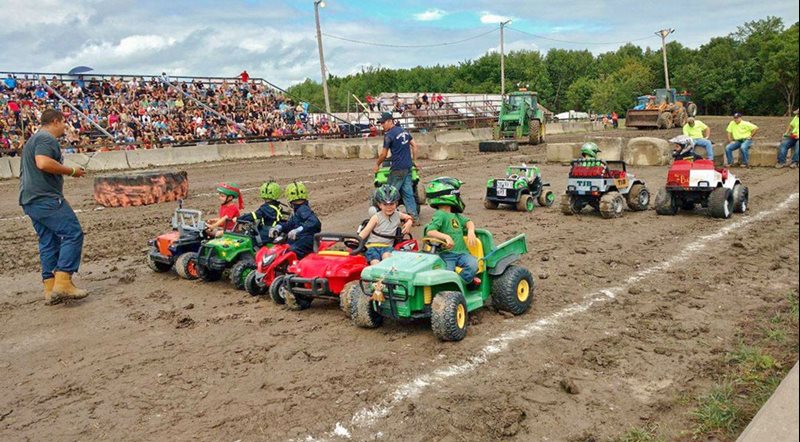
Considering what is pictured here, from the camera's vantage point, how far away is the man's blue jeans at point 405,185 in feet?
33.6

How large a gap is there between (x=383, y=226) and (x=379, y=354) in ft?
5.74

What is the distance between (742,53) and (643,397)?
8.44 feet

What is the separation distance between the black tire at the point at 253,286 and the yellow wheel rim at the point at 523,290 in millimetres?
2993

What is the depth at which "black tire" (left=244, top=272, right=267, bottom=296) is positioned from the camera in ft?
23.6

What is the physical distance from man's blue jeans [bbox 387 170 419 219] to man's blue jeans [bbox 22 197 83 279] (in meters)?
4.81

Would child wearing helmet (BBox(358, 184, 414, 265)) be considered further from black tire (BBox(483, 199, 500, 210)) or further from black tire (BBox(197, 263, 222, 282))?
black tire (BBox(483, 199, 500, 210))

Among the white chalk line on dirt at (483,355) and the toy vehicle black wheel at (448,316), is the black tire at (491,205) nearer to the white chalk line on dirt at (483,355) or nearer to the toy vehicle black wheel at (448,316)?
the white chalk line on dirt at (483,355)

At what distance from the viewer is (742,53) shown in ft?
14.5

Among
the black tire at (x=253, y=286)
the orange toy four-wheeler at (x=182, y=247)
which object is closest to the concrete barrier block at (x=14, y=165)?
the orange toy four-wheeler at (x=182, y=247)

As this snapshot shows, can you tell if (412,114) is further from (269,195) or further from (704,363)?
(704,363)

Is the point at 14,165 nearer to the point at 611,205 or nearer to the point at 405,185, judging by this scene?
the point at 405,185

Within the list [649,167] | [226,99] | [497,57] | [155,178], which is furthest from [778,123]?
[497,57]

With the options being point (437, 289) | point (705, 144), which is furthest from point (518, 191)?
point (437, 289)

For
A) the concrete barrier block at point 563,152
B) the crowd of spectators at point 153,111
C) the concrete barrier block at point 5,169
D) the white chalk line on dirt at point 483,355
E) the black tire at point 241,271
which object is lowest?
the white chalk line on dirt at point 483,355
